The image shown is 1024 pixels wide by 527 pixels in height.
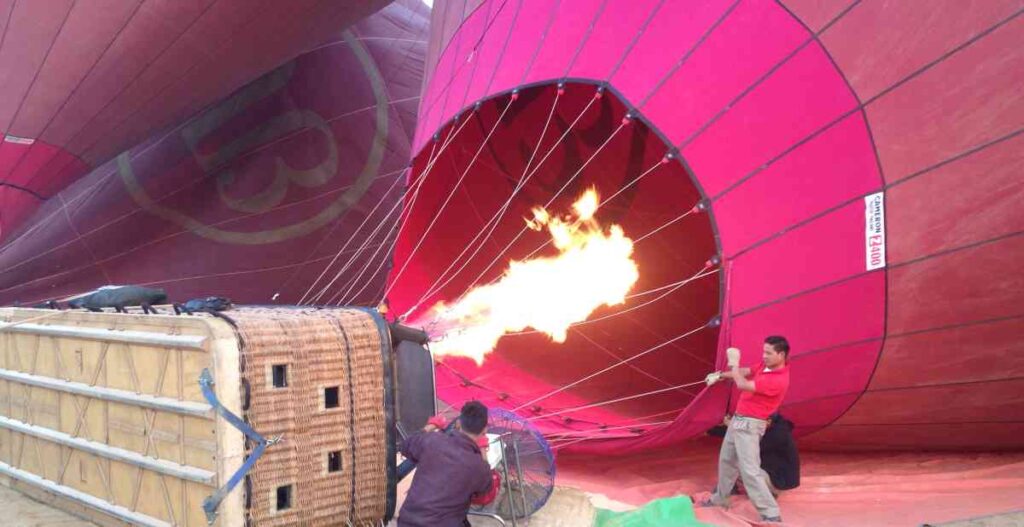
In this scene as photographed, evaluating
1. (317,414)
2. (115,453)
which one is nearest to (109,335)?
(115,453)

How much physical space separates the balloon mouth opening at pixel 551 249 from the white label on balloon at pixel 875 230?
2.01 m

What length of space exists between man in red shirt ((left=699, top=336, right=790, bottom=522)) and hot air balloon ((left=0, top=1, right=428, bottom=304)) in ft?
18.7

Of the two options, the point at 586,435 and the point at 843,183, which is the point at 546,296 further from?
the point at 843,183

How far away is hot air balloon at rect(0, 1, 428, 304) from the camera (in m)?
9.02

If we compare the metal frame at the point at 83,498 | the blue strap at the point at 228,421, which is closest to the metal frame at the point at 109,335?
the blue strap at the point at 228,421

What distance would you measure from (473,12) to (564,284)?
2.14 metres

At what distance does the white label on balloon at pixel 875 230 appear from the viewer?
3893 mm

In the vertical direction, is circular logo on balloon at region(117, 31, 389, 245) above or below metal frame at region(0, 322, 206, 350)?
above

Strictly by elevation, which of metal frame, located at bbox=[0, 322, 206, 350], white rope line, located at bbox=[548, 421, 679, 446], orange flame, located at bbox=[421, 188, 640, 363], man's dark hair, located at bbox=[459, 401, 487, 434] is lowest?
white rope line, located at bbox=[548, 421, 679, 446]

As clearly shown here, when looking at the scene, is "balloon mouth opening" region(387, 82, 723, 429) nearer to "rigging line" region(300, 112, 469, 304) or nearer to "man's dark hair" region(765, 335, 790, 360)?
"rigging line" region(300, 112, 469, 304)

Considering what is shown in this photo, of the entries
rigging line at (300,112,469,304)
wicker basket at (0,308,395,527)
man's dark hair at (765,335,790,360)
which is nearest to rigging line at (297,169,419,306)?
rigging line at (300,112,469,304)

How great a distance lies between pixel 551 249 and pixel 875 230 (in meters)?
3.14

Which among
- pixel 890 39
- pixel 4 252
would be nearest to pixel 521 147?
pixel 890 39

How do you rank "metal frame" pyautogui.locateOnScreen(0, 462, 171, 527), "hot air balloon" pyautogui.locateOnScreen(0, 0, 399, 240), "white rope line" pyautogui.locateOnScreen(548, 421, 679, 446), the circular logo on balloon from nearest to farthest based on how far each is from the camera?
"metal frame" pyautogui.locateOnScreen(0, 462, 171, 527) < "white rope line" pyautogui.locateOnScreen(548, 421, 679, 446) < "hot air balloon" pyautogui.locateOnScreen(0, 0, 399, 240) < the circular logo on balloon
